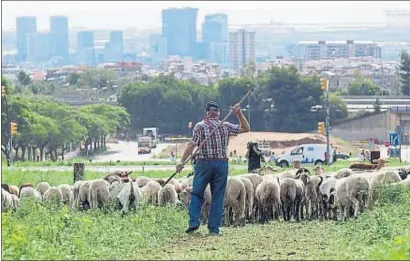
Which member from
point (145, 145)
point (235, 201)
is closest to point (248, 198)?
point (235, 201)

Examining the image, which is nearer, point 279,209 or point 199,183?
point 199,183

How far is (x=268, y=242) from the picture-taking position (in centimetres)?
1430

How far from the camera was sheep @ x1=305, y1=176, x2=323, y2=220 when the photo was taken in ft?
72.7

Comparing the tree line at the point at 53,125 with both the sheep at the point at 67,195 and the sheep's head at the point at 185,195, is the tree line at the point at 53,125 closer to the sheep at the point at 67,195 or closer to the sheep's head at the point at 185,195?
the sheep at the point at 67,195

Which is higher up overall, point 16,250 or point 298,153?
point 16,250

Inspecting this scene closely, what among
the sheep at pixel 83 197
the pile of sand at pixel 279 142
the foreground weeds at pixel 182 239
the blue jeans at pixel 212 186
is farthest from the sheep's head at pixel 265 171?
the pile of sand at pixel 279 142

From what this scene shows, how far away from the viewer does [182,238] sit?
15.0 m

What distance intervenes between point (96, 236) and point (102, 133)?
3199 inches

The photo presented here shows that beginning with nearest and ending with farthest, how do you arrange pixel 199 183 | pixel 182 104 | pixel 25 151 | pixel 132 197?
pixel 199 183, pixel 132 197, pixel 25 151, pixel 182 104

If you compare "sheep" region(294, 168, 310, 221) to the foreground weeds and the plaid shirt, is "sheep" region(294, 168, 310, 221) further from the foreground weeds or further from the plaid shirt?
the plaid shirt

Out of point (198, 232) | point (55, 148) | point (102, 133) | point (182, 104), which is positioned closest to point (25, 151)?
point (55, 148)

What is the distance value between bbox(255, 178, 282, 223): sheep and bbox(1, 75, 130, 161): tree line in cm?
4463

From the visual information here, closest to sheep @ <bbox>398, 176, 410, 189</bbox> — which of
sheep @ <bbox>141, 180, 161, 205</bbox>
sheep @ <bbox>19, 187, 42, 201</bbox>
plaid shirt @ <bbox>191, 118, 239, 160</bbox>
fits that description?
sheep @ <bbox>141, 180, 161, 205</bbox>

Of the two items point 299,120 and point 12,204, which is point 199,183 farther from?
point 299,120
